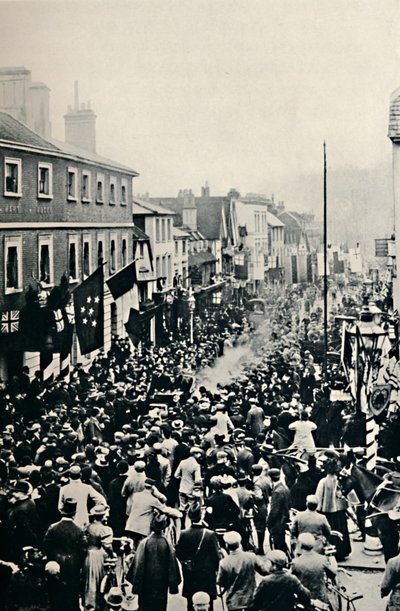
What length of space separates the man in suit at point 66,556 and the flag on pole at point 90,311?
63.6 inches

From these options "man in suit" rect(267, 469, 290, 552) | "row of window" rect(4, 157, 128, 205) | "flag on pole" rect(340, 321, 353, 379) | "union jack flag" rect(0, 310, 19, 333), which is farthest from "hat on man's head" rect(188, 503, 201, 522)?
"row of window" rect(4, 157, 128, 205)

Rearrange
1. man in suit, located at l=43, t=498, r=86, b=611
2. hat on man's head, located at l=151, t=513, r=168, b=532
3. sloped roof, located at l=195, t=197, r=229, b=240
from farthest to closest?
1. sloped roof, located at l=195, t=197, r=229, b=240
2. man in suit, located at l=43, t=498, r=86, b=611
3. hat on man's head, located at l=151, t=513, r=168, b=532

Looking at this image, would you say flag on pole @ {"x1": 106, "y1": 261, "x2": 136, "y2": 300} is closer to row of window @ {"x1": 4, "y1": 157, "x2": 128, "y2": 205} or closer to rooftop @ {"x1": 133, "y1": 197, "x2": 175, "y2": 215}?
rooftop @ {"x1": 133, "y1": 197, "x2": 175, "y2": 215}

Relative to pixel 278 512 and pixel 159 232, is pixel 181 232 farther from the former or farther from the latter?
pixel 278 512

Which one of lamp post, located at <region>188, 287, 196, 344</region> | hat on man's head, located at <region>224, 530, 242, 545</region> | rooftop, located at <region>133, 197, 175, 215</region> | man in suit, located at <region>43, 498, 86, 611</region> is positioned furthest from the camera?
lamp post, located at <region>188, 287, 196, 344</region>

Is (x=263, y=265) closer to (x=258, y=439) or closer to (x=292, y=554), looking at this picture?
(x=258, y=439)

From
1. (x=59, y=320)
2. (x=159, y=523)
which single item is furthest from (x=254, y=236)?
(x=159, y=523)

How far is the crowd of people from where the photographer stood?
5.73 metres

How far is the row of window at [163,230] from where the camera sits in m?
7.05

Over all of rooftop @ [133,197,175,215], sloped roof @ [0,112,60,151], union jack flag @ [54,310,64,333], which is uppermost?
sloped roof @ [0,112,60,151]

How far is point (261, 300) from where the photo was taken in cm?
689

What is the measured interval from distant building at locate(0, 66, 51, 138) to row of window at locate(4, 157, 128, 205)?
39cm

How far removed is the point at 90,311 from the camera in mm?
7055

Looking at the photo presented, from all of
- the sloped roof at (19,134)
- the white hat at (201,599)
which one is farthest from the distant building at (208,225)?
the white hat at (201,599)
